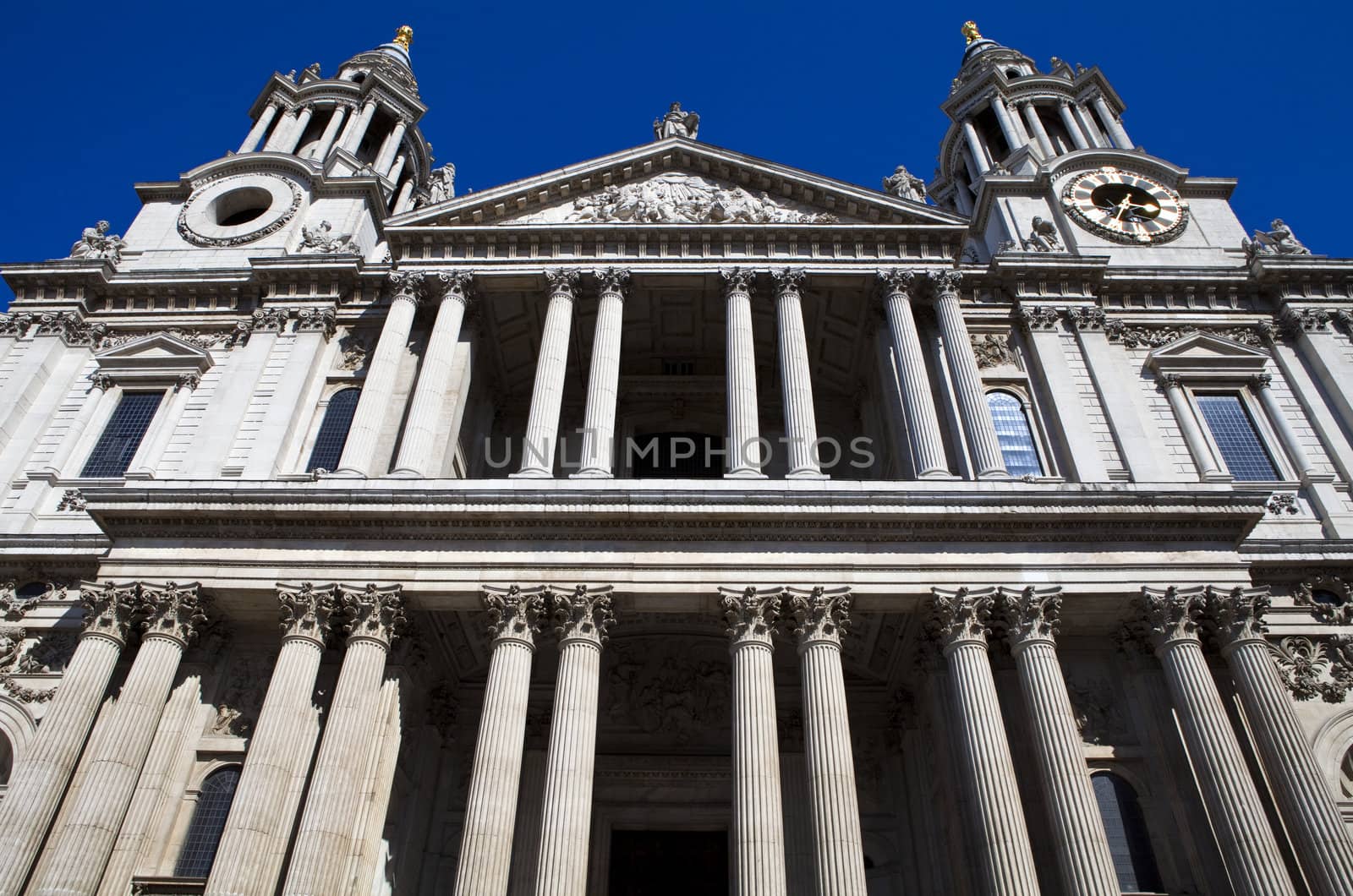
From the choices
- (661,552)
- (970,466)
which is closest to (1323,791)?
(970,466)

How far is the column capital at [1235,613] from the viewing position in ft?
56.2

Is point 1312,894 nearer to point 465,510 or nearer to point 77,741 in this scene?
point 465,510

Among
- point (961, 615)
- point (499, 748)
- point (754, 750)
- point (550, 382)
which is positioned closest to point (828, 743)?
point (754, 750)

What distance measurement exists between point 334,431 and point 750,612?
37.2 feet

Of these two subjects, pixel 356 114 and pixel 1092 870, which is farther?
pixel 356 114

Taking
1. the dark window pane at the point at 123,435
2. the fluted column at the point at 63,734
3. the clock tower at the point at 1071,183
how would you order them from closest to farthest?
the fluted column at the point at 63,734, the dark window pane at the point at 123,435, the clock tower at the point at 1071,183

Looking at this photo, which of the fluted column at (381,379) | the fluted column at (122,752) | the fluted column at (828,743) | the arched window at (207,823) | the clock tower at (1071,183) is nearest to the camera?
the fluted column at (828,743)

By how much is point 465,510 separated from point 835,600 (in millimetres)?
6946

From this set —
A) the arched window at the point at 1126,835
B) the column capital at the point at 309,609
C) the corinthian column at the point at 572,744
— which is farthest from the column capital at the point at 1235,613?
the column capital at the point at 309,609

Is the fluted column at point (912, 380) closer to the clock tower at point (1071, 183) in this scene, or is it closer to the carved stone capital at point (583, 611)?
the clock tower at point (1071, 183)

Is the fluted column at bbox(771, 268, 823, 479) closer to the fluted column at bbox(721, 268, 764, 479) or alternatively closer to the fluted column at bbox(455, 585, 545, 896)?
the fluted column at bbox(721, 268, 764, 479)

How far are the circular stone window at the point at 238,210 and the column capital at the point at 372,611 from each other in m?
15.8

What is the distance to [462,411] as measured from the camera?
22.8 meters

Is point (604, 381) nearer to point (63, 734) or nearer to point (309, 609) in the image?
point (309, 609)
